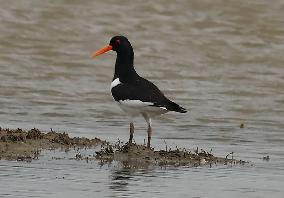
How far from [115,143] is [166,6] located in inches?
607

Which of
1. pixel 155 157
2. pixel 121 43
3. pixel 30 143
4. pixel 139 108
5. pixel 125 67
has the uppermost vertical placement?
pixel 121 43

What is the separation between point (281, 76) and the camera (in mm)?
23766

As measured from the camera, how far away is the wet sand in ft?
43.0

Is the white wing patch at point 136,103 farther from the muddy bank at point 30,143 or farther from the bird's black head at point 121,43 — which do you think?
the bird's black head at point 121,43

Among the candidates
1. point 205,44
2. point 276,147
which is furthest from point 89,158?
point 205,44

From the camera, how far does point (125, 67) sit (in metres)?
15.0

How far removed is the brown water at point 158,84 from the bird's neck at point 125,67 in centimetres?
122

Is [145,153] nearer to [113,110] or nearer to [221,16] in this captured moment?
[113,110]

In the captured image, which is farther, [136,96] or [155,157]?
[136,96]

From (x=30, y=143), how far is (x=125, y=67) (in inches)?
78.5

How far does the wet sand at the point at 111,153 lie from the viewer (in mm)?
13117

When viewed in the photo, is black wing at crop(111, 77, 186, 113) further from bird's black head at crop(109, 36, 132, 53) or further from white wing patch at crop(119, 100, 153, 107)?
bird's black head at crop(109, 36, 132, 53)

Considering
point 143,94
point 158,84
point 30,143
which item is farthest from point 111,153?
point 158,84

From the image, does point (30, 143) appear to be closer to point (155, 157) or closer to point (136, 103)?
point (136, 103)
